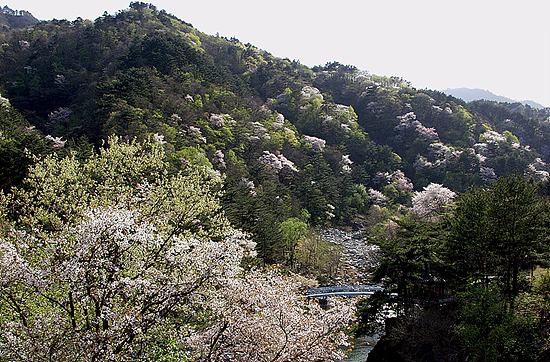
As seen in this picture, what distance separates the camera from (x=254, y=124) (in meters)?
62.8

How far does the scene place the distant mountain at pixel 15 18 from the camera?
126 meters

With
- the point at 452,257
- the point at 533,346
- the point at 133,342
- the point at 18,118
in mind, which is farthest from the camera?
the point at 18,118

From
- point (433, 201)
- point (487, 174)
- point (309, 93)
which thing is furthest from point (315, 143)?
point (487, 174)

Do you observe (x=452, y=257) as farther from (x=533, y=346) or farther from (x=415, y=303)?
(x=533, y=346)

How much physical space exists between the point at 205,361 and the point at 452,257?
52.0 feet

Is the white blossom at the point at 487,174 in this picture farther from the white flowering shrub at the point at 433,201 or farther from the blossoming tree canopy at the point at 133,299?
the blossoming tree canopy at the point at 133,299

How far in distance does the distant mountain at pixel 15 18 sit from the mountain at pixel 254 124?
5554cm

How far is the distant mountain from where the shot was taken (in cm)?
12616

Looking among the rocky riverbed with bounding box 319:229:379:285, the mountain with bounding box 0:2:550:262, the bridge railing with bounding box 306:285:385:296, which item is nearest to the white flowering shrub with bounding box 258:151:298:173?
the mountain with bounding box 0:2:550:262

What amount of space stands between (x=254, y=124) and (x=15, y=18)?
128 m

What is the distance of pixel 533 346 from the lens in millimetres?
14438

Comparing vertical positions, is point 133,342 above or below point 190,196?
below

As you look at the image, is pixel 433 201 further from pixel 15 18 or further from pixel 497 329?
pixel 15 18

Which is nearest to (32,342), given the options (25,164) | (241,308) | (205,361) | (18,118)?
(205,361)
